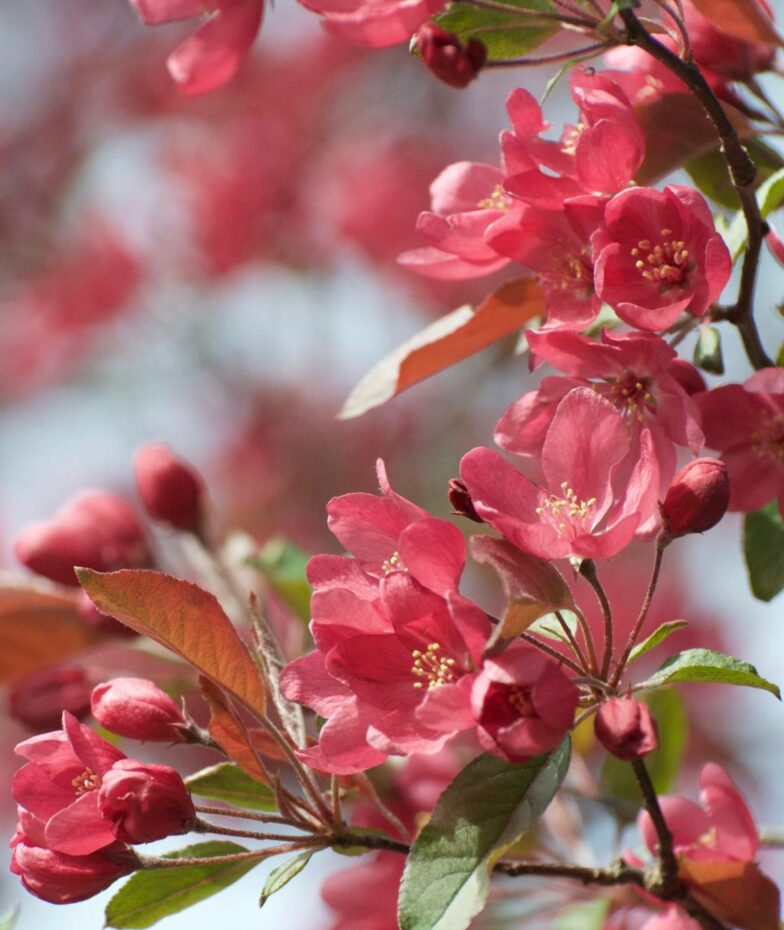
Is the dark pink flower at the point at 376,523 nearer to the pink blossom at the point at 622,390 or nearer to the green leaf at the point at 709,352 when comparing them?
the pink blossom at the point at 622,390

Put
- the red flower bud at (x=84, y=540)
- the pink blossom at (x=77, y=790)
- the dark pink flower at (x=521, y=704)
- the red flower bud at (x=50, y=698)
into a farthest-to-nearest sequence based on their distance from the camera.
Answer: the red flower bud at (x=84, y=540) → the red flower bud at (x=50, y=698) → the pink blossom at (x=77, y=790) → the dark pink flower at (x=521, y=704)

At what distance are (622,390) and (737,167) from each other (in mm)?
199

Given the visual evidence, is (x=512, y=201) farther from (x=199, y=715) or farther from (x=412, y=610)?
(x=199, y=715)

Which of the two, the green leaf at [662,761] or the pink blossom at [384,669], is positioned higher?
the pink blossom at [384,669]

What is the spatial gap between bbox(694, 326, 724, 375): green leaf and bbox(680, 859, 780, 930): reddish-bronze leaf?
1.45 feet

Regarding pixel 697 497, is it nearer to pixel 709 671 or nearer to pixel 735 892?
pixel 709 671

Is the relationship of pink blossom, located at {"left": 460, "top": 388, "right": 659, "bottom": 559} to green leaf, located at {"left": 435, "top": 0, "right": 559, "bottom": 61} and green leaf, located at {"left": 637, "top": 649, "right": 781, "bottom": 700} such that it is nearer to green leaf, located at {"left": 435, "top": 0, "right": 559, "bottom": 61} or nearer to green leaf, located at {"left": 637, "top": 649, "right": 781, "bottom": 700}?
green leaf, located at {"left": 637, "top": 649, "right": 781, "bottom": 700}

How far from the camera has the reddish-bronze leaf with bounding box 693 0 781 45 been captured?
1.17 m

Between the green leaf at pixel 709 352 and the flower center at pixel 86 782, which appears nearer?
the flower center at pixel 86 782

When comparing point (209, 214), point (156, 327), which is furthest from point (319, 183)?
point (156, 327)

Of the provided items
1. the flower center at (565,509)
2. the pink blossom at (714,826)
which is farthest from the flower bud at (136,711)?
the pink blossom at (714,826)

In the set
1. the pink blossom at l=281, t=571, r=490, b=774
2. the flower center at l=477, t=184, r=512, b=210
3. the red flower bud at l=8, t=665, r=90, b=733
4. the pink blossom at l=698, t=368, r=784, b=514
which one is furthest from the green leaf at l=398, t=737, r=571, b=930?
the red flower bud at l=8, t=665, r=90, b=733

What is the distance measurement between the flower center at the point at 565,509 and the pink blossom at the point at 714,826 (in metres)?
0.35

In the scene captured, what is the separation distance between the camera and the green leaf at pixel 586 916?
1509 millimetres
